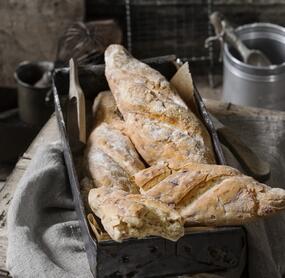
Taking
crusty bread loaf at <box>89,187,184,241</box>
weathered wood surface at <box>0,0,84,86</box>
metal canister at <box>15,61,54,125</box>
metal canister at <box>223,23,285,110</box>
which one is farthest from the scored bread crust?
weathered wood surface at <box>0,0,84,86</box>

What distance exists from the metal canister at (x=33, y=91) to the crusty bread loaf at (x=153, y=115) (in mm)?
881

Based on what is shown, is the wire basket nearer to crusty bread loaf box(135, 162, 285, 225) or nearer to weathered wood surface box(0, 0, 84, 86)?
weathered wood surface box(0, 0, 84, 86)

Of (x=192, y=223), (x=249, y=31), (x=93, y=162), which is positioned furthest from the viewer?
(x=249, y=31)

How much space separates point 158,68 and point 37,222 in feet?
1.68

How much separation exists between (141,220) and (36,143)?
66cm

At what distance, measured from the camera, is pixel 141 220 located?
39.5 inches

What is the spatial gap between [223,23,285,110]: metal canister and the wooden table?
41 centimetres

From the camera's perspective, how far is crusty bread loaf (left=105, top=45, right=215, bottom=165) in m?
1.25

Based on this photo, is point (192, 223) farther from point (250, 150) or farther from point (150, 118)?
point (250, 150)

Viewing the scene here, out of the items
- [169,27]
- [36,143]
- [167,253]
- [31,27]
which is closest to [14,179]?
[36,143]

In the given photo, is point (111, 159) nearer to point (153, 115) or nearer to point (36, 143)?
point (153, 115)

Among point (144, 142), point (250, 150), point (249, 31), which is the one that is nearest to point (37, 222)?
point (144, 142)

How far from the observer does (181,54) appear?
2736 mm

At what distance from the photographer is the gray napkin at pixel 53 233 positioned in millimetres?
1179
